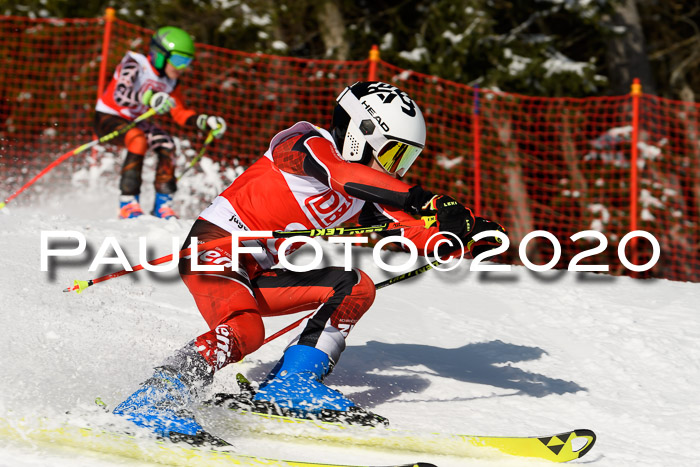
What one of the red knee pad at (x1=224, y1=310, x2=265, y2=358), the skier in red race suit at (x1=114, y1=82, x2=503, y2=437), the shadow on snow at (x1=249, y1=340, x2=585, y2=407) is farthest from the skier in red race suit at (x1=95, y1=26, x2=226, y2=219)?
the red knee pad at (x1=224, y1=310, x2=265, y2=358)

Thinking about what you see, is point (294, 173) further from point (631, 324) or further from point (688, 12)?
point (688, 12)

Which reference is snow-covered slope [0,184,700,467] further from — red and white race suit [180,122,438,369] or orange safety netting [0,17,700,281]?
orange safety netting [0,17,700,281]

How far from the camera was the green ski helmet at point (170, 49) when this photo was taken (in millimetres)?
7371

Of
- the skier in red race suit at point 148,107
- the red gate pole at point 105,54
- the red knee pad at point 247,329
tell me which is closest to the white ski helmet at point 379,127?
the red knee pad at point 247,329

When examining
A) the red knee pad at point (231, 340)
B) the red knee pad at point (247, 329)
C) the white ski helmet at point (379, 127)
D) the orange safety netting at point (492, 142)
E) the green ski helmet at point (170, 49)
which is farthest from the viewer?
the orange safety netting at point (492, 142)

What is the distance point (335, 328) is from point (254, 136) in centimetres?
816

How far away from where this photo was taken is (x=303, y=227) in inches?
142

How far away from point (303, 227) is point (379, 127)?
514 mm

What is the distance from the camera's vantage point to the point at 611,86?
505 inches

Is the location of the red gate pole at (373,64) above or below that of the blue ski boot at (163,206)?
above

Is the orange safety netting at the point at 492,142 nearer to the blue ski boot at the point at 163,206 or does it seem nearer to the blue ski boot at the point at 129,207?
the blue ski boot at the point at 163,206

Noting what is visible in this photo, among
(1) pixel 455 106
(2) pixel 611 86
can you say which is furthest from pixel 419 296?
(2) pixel 611 86

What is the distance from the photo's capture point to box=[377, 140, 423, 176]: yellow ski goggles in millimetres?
3504

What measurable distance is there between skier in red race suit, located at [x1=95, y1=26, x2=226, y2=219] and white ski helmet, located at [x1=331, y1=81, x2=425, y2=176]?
13.1 ft
